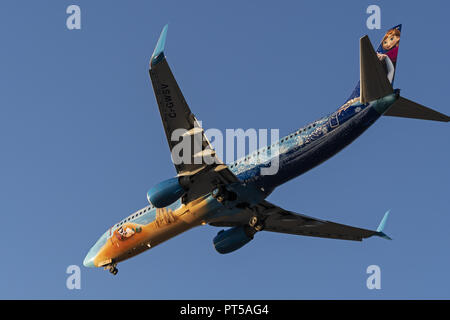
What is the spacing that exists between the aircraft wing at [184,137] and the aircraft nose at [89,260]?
11144 mm

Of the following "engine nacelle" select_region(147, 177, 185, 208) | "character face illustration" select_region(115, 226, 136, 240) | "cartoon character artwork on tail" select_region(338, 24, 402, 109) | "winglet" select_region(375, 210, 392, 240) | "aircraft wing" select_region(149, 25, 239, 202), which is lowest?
"winglet" select_region(375, 210, 392, 240)

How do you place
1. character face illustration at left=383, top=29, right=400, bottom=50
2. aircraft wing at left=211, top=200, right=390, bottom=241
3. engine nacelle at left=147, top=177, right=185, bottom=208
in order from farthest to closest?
aircraft wing at left=211, top=200, right=390, bottom=241 < engine nacelle at left=147, top=177, right=185, bottom=208 < character face illustration at left=383, top=29, right=400, bottom=50

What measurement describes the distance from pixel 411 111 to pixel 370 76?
3827 mm

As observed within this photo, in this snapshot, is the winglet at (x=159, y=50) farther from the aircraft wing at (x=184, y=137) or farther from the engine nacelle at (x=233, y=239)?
the engine nacelle at (x=233, y=239)

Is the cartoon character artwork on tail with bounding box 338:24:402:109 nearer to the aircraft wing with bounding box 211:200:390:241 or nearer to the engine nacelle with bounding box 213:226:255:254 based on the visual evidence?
the aircraft wing with bounding box 211:200:390:241

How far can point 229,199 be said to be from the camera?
4644cm

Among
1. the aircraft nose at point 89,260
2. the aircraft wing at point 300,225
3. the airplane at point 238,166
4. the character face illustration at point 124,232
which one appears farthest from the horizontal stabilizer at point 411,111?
the aircraft nose at point 89,260

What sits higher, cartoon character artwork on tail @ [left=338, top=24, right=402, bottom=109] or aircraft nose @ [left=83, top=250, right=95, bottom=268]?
cartoon character artwork on tail @ [left=338, top=24, right=402, bottom=109]

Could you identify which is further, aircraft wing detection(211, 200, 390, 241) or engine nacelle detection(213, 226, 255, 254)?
engine nacelle detection(213, 226, 255, 254)

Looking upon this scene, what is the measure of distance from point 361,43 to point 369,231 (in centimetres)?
1924

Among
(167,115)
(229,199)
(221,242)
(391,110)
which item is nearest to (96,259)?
(221,242)

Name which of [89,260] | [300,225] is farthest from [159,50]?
[89,260]

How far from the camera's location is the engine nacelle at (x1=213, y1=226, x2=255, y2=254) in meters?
52.4

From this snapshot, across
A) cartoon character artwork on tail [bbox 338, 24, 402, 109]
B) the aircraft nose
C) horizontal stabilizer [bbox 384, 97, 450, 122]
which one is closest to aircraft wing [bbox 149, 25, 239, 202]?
cartoon character artwork on tail [bbox 338, 24, 402, 109]
